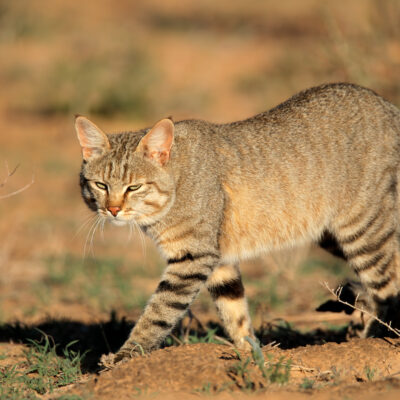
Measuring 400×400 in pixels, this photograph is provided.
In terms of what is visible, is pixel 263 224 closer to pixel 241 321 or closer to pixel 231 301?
pixel 231 301

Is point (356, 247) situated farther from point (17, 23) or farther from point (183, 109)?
point (17, 23)

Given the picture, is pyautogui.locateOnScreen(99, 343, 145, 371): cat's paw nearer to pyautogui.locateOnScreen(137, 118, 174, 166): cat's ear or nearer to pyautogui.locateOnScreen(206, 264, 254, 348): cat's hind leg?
pyautogui.locateOnScreen(206, 264, 254, 348): cat's hind leg

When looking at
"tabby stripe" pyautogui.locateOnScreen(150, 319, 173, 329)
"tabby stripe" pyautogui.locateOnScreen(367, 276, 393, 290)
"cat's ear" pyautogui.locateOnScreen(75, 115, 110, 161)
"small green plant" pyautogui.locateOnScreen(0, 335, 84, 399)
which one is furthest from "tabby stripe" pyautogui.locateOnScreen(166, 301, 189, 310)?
"tabby stripe" pyautogui.locateOnScreen(367, 276, 393, 290)

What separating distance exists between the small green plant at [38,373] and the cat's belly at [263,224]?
1472 millimetres

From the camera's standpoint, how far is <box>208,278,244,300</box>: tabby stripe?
17.8ft

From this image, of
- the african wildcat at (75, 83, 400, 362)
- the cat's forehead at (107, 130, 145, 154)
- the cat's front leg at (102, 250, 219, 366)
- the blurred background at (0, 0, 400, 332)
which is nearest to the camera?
the cat's front leg at (102, 250, 219, 366)

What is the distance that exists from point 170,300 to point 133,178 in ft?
3.12

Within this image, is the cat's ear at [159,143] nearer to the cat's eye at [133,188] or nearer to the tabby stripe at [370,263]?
the cat's eye at [133,188]

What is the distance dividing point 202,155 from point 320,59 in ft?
25.5

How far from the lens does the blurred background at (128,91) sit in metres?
7.67

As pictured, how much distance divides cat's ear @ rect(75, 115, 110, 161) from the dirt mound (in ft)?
5.47

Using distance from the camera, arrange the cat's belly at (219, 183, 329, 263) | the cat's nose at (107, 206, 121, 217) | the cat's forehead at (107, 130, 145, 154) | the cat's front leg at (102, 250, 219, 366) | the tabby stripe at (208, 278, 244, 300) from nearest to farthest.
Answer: the cat's front leg at (102, 250, 219, 366) < the cat's nose at (107, 206, 121, 217) < the cat's forehead at (107, 130, 145, 154) < the cat's belly at (219, 183, 329, 263) < the tabby stripe at (208, 278, 244, 300)

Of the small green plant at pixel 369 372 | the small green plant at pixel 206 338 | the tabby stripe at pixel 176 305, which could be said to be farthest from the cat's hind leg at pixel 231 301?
the small green plant at pixel 369 372

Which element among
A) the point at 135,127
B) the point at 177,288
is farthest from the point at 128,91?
the point at 177,288
